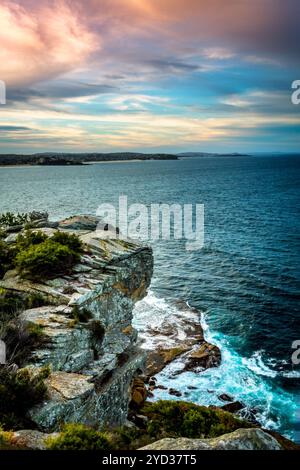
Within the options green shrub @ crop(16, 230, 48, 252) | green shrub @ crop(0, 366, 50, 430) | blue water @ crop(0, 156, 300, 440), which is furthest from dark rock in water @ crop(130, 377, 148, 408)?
green shrub @ crop(16, 230, 48, 252)

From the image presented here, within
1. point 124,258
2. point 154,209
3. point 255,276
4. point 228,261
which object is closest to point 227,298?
point 255,276

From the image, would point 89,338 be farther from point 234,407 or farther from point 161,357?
point 161,357

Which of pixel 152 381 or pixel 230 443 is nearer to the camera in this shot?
pixel 230 443

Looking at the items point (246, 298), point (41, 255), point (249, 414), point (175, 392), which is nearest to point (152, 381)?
point (175, 392)

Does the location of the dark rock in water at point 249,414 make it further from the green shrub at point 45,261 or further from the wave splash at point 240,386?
the green shrub at point 45,261

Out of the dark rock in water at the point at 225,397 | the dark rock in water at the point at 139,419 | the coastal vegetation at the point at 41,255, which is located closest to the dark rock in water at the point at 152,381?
the dark rock in water at the point at 225,397

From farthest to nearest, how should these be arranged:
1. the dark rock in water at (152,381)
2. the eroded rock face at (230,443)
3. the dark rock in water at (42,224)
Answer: the dark rock in water at (152,381), the dark rock in water at (42,224), the eroded rock face at (230,443)

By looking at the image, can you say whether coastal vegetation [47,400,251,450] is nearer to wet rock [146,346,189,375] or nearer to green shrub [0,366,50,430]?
green shrub [0,366,50,430]
